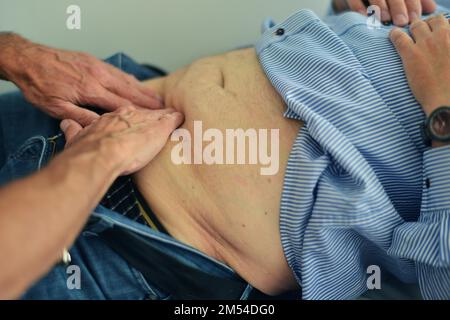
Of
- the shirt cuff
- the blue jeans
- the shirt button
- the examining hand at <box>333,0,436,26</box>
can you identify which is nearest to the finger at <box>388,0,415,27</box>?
the examining hand at <box>333,0,436,26</box>

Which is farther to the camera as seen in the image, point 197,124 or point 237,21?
point 237,21

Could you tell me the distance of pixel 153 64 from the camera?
1.19 metres

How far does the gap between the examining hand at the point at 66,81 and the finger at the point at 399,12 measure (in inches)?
18.7

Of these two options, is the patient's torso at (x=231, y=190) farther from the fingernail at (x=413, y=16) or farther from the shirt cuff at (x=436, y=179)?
the fingernail at (x=413, y=16)

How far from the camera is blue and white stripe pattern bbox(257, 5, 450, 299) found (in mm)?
654

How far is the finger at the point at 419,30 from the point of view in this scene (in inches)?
30.5

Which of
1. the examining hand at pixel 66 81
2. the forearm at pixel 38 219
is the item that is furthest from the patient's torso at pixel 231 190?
the forearm at pixel 38 219

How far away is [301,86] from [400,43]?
18cm

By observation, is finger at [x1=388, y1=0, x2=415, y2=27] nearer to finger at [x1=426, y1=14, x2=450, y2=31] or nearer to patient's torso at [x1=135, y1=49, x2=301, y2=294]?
finger at [x1=426, y1=14, x2=450, y2=31]

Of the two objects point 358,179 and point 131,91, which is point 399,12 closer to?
point 358,179

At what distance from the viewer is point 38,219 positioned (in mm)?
450

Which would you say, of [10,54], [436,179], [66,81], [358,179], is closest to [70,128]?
[66,81]

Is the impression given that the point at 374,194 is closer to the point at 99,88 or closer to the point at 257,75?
the point at 257,75
